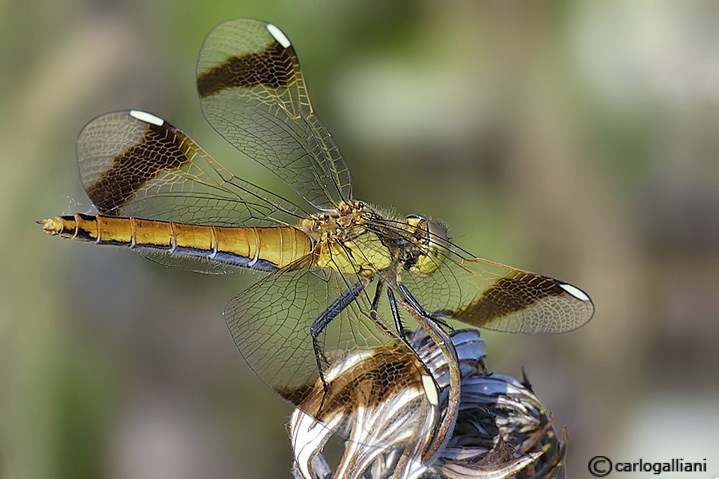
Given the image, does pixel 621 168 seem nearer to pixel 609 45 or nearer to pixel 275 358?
pixel 609 45

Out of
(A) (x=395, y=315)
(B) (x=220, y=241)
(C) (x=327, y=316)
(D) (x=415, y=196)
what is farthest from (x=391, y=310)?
(D) (x=415, y=196)

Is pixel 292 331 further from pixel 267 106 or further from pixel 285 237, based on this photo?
pixel 267 106

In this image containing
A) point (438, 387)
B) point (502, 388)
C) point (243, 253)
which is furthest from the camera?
point (243, 253)

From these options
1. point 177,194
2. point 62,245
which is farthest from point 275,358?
point 62,245

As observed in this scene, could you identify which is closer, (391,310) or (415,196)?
(391,310)

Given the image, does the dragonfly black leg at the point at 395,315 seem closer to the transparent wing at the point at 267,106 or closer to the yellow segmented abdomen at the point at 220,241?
the yellow segmented abdomen at the point at 220,241

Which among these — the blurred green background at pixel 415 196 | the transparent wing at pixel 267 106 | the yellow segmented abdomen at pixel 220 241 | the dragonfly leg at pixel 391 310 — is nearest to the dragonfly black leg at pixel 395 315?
the dragonfly leg at pixel 391 310
